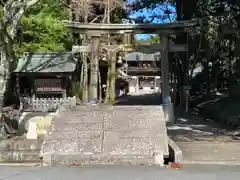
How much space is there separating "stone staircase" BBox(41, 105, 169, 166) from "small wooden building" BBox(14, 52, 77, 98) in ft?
54.3

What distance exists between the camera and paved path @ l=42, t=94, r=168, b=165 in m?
10.1

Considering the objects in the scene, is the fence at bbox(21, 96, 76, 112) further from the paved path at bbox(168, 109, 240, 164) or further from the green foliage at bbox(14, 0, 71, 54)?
the paved path at bbox(168, 109, 240, 164)

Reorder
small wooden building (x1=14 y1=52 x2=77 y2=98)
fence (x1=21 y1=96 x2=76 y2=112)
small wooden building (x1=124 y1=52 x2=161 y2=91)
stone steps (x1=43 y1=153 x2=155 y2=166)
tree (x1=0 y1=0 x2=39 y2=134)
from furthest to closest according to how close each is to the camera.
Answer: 1. small wooden building (x1=124 y1=52 x2=161 y2=91)
2. small wooden building (x1=14 y1=52 x2=77 y2=98)
3. fence (x1=21 y1=96 x2=76 y2=112)
4. tree (x1=0 y1=0 x2=39 y2=134)
5. stone steps (x1=43 y1=153 x2=155 y2=166)

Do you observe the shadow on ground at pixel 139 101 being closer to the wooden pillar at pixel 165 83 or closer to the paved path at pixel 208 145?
the wooden pillar at pixel 165 83

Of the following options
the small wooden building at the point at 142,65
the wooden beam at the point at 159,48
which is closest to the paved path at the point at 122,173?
the wooden beam at the point at 159,48


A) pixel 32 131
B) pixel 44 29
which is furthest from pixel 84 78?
pixel 32 131

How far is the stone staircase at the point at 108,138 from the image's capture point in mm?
10055

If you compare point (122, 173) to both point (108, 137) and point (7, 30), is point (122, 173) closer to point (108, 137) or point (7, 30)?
point (108, 137)

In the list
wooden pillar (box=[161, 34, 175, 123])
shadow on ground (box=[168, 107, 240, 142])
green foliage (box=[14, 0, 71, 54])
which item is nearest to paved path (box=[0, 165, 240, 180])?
shadow on ground (box=[168, 107, 240, 142])

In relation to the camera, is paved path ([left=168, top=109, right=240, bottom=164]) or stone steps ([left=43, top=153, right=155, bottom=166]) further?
paved path ([left=168, top=109, right=240, bottom=164])

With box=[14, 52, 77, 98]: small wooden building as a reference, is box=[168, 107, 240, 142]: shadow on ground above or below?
below

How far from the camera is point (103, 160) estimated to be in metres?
10.1

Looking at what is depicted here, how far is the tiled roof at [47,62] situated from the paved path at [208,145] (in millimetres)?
12794

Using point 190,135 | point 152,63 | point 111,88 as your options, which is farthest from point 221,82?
point 190,135
